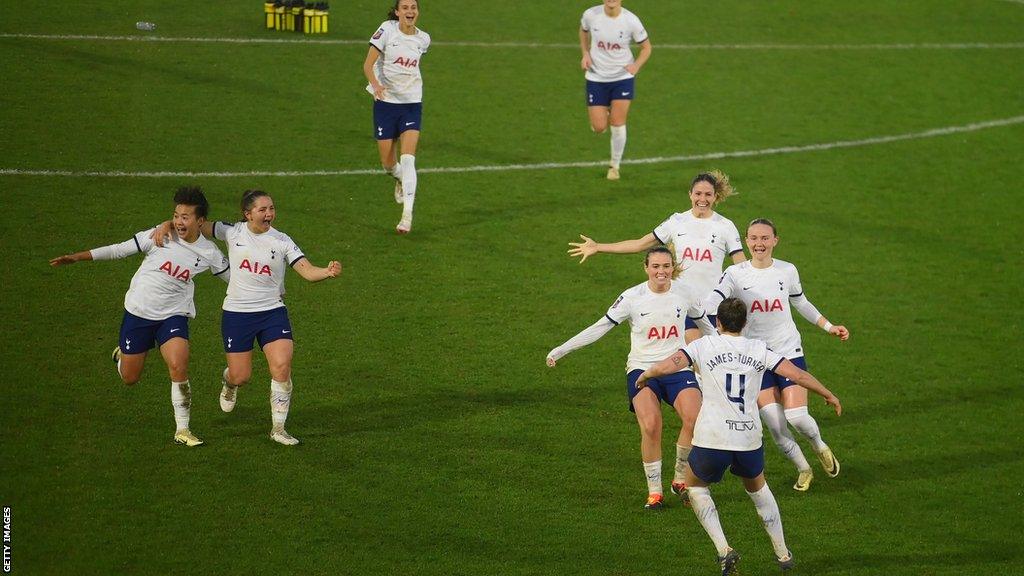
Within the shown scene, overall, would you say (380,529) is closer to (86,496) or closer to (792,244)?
(86,496)

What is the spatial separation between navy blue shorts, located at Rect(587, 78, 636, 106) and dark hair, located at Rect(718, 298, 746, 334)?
10000 millimetres

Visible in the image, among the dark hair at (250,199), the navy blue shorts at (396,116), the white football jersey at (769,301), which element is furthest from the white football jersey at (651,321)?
the navy blue shorts at (396,116)

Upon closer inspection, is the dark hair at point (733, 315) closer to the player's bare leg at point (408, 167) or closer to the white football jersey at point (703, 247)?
the white football jersey at point (703, 247)

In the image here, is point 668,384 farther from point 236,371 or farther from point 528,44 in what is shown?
point 528,44

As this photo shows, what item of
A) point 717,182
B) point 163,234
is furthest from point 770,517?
point 163,234

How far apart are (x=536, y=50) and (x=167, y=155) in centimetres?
975

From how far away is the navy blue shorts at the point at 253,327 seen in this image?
11.9m

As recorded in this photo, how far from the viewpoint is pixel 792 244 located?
58.6 feet

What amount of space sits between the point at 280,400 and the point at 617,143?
9.26 m

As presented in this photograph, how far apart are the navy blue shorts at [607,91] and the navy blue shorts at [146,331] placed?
9356 mm

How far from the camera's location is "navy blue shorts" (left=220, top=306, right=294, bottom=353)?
11.9m

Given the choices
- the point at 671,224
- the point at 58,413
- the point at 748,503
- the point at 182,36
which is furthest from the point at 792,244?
Result: the point at 182,36

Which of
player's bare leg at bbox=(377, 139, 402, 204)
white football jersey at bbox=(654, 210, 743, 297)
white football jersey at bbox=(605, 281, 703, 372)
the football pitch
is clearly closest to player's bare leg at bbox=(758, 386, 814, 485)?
the football pitch

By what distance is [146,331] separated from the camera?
11945 millimetres
